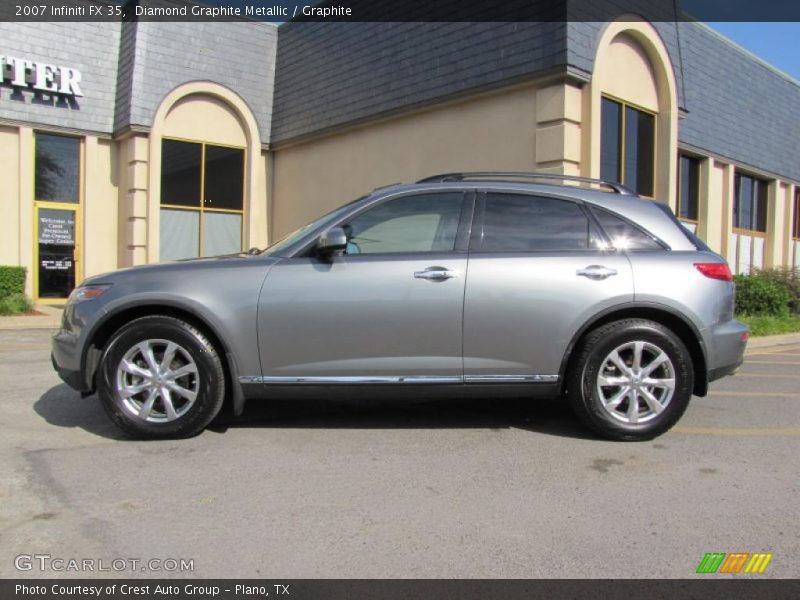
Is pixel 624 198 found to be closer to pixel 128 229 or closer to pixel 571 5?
pixel 571 5

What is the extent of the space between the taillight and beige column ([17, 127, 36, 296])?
1358 cm

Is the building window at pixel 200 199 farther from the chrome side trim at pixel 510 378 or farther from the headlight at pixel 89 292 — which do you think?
the chrome side trim at pixel 510 378

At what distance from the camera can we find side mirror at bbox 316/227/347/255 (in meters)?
4.24

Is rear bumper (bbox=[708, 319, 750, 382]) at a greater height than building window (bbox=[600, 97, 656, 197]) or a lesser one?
lesser

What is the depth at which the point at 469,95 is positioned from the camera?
1091 cm

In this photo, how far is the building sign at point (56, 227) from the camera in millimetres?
14102

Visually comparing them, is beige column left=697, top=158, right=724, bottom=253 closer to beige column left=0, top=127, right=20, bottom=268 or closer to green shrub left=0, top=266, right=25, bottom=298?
green shrub left=0, top=266, right=25, bottom=298

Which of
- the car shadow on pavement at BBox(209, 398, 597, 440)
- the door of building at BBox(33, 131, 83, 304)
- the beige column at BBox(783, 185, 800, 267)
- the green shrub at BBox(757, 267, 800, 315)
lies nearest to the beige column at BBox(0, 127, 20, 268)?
the door of building at BBox(33, 131, 83, 304)

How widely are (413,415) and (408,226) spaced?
1582mm

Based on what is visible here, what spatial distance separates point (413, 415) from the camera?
205 inches

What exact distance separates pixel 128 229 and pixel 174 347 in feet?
37.1

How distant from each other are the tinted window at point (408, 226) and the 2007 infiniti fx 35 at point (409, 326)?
0.05 feet

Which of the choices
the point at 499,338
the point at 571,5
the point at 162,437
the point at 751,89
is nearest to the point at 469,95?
the point at 571,5

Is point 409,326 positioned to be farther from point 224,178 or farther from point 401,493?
point 224,178
